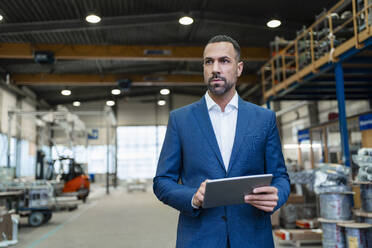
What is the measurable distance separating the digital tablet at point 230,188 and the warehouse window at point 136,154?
27476 mm

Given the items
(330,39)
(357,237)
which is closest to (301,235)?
(357,237)

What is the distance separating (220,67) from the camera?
70.6 inches

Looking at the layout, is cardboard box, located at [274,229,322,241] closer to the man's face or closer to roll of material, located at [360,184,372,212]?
roll of material, located at [360,184,372,212]

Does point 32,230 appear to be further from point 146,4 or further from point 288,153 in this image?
point 288,153

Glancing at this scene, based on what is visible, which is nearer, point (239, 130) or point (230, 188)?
point (230, 188)

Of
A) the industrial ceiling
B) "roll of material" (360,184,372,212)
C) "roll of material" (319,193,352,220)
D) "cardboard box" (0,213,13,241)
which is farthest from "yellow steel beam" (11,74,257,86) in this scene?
"roll of material" (360,184,372,212)

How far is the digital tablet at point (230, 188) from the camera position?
1.45 metres

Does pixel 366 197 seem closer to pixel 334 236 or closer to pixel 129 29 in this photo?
pixel 334 236

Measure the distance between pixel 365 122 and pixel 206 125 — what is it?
8.52 metres

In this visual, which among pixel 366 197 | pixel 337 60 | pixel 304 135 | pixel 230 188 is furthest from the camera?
pixel 304 135

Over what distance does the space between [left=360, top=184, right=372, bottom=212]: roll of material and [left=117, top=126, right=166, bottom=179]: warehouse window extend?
24158 mm

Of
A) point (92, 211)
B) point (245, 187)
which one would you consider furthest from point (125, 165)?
point (245, 187)

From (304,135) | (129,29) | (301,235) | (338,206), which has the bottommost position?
(301,235)

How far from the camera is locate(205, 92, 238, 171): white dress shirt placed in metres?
1.81
